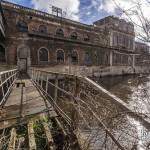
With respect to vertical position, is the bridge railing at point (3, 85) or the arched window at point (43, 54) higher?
the arched window at point (43, 54)

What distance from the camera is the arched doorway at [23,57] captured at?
2475 cm

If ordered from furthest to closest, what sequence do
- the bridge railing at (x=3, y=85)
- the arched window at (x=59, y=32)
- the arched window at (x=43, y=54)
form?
the arched window at (x=59, y=32) → the arched window at (x=43, y=54) → the bridge railing at (x=3, y=85)

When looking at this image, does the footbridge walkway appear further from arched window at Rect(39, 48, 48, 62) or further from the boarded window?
the boarded window

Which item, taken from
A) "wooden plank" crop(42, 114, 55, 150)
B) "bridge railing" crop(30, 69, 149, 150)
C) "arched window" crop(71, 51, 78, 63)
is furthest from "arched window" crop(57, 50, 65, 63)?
"bridge railing" crop(30, 69, 149, 150)

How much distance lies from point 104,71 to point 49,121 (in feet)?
98.4

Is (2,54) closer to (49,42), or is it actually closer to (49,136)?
(49,42)

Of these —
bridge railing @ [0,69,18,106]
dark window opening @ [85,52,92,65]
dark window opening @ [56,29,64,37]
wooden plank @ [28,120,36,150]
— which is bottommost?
wooden plank @ [28,120,36,150]

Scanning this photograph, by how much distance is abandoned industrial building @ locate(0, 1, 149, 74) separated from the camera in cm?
2464

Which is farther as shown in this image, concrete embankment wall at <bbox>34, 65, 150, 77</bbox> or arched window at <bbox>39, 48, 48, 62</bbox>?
concrete embankment wall at <bbox>34, 65, 150, 77</bbox>

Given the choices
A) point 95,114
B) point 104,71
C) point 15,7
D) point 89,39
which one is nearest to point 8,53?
point 15,7

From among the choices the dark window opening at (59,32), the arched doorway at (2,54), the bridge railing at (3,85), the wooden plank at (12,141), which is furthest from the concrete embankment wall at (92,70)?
the wooden plank at (12,141)

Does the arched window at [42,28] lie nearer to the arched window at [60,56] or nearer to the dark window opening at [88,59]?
the arched window at [60,56]

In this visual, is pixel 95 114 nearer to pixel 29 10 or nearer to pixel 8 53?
pixel 8 53

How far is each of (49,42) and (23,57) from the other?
4413 mm
